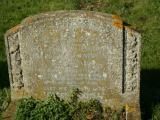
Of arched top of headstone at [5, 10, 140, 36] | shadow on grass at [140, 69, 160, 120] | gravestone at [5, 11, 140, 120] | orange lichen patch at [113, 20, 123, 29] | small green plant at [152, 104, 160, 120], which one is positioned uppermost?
arched top of headstone at [5, 10, 140, 36]

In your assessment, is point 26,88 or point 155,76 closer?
point 26,88

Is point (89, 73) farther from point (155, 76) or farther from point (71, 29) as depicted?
point (155, 76)

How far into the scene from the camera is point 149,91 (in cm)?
1009

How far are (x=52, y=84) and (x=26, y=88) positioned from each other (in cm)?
45

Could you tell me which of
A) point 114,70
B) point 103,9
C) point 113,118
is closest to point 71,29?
point 114,70

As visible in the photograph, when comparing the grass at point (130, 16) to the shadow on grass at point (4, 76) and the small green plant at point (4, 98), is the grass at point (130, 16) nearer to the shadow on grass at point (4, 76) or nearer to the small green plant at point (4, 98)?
the shadow on grass at point (4, 76)

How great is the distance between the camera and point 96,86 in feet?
27.8

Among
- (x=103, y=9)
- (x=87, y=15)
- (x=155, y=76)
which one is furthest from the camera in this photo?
(x=103, y=9)

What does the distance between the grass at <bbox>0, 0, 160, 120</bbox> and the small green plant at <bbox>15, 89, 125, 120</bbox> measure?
1617mm

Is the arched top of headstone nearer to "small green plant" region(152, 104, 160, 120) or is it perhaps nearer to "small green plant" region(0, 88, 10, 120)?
"small green plant" region(152, 104, 160, 120)

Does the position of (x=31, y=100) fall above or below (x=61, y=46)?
below

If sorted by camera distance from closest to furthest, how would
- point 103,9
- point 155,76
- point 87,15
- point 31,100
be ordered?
point 87,15, point 31,100, point 155,76, point 103,9

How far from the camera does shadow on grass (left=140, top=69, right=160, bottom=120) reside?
9242 millimetres

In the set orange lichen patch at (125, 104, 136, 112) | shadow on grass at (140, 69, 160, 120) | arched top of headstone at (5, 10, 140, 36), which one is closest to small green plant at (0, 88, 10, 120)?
arched top of headstone at (5, 10, 140, 36)
